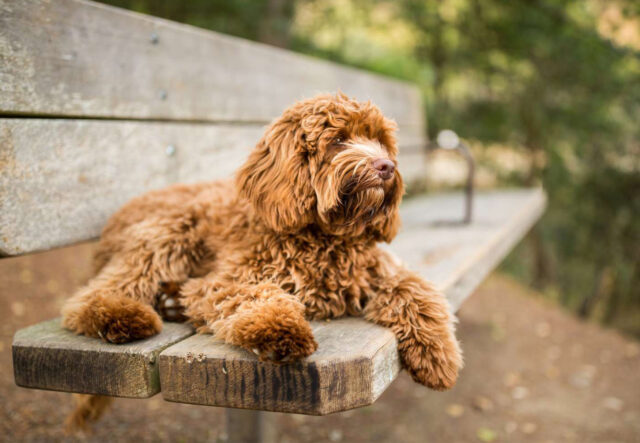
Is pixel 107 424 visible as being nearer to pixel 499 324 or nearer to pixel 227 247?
pixel 227 247

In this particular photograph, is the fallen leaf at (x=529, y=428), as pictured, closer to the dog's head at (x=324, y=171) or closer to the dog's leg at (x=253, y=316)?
the dog's head at (x=324, y=171)

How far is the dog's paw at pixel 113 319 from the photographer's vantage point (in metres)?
1.65

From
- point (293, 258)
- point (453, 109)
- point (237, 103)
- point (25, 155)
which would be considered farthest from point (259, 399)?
point (453, 109)

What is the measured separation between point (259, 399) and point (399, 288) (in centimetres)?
69

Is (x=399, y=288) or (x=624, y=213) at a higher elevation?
(x=399, y=288)

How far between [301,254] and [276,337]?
550 millimetres

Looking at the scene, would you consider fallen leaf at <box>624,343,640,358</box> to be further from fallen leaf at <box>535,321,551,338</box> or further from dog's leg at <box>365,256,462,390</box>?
dog's leg at <box>365,256,462,390</box>

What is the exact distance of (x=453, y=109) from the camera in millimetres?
8250

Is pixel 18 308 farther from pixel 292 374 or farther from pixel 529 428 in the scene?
pixel 529 428

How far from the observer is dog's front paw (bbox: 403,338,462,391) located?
1.72 metres

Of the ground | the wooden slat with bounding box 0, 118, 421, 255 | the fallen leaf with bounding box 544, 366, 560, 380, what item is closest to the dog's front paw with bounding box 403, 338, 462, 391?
the wooden slat with bounding box 0, 118, 421, 255

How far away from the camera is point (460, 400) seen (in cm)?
451

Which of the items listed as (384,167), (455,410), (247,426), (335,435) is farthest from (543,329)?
(384,167)

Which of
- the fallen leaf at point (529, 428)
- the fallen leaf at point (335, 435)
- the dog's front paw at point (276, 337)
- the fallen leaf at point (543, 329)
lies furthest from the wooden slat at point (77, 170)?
the fallen leaf at point (543, 329)
